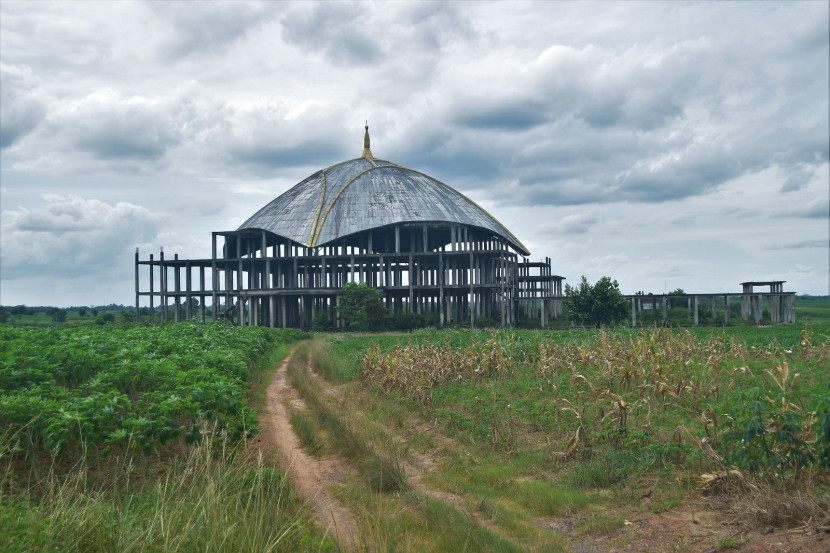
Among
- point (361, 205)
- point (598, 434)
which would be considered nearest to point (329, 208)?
point (361, 205)

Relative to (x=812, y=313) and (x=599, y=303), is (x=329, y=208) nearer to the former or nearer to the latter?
(x=599, y=303)

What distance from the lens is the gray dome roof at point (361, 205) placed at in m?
63.0

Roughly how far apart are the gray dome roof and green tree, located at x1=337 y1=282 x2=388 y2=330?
24.3ft

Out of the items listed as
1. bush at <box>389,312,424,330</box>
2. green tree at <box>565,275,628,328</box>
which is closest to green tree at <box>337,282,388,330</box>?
bush at <box>389,312,424,330</box>

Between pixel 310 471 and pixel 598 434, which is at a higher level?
pixel 598 434

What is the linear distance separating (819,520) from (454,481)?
5.40 m

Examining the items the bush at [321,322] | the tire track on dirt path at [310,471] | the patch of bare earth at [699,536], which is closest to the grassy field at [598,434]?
the patch of bare earth at [699,536]

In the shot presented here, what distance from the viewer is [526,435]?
1341 centimetres

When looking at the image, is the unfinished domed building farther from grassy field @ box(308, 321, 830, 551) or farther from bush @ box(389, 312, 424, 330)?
grassy field @ box(308, 321, 830, 551)

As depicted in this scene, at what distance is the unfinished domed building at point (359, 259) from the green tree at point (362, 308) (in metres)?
4.27

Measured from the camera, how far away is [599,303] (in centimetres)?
5034

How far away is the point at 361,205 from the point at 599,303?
26.7m

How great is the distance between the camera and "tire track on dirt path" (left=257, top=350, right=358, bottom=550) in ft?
28.3

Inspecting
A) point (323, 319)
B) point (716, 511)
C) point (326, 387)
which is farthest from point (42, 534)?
point (323, 319)
